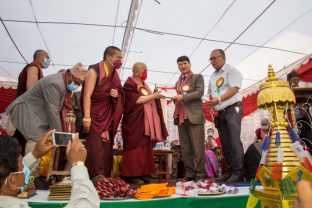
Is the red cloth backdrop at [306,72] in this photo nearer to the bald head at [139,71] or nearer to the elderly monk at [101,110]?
the bald head at [139,71]

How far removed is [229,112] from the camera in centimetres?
276

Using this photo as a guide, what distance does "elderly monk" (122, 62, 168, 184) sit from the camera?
260 cm

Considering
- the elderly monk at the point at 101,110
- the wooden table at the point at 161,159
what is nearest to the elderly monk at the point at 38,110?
the elderly monk at the point at 101,110

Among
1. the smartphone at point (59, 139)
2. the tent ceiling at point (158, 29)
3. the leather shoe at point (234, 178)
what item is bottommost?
the leather shoe at point (234, 178)

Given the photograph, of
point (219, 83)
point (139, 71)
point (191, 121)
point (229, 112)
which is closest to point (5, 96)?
point (139, 71)

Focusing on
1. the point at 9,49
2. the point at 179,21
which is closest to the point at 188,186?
the point at 179,21

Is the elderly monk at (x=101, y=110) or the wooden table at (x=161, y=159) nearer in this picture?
the elderly monk at (x=101, y=110)

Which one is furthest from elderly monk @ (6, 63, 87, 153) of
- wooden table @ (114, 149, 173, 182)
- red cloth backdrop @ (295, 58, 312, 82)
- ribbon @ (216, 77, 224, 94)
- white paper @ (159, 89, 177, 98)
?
red cloth backdrop @ (295, 58, 312, 82)

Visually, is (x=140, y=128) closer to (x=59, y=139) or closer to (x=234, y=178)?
(x=234, y=178)

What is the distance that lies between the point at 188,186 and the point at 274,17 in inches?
125

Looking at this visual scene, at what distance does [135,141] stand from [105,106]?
1.56 ft

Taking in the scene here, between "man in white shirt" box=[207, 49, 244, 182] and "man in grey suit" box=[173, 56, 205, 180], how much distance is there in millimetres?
201

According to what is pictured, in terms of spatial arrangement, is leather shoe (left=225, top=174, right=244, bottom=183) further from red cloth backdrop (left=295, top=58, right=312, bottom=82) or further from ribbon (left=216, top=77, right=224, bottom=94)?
red cloth backdrop (left=295, top=58, right=312, bottom=82)

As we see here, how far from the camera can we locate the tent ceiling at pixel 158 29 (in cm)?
384
